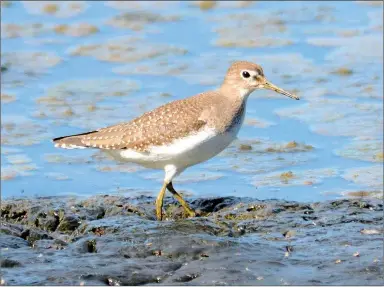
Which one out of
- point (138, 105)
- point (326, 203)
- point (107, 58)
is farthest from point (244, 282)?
point (107, 58)

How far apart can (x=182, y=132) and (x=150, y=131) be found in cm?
34

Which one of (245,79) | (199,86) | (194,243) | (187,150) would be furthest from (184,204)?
(199,86)

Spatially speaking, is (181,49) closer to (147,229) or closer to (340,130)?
(340,130)

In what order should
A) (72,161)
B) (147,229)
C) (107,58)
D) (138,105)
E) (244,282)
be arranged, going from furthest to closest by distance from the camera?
(107,58), (138,105), (72,161), (147,229), (244,282)

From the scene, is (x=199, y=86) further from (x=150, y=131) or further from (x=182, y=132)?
(x=182, y=132)

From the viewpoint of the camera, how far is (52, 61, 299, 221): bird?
926 cm

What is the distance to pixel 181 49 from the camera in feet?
49.2

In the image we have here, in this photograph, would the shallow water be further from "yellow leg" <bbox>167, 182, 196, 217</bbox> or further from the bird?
the bird

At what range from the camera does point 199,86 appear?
13.5 meters

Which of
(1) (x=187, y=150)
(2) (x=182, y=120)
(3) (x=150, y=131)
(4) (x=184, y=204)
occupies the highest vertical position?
(2) (x=182, y=120)

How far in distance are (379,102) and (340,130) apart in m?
1.03

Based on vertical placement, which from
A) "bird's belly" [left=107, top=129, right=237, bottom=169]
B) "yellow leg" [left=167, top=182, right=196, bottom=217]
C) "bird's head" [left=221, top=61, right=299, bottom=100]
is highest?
"bird's head" [left=221, top=61, right=299, bottom=100]

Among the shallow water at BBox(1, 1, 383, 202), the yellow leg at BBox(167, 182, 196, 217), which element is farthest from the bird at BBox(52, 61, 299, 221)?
the shallow water at BBox(1, 1, 383, 202)

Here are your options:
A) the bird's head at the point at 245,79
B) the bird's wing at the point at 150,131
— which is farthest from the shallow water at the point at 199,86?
the bird's head at the point at 245,79
